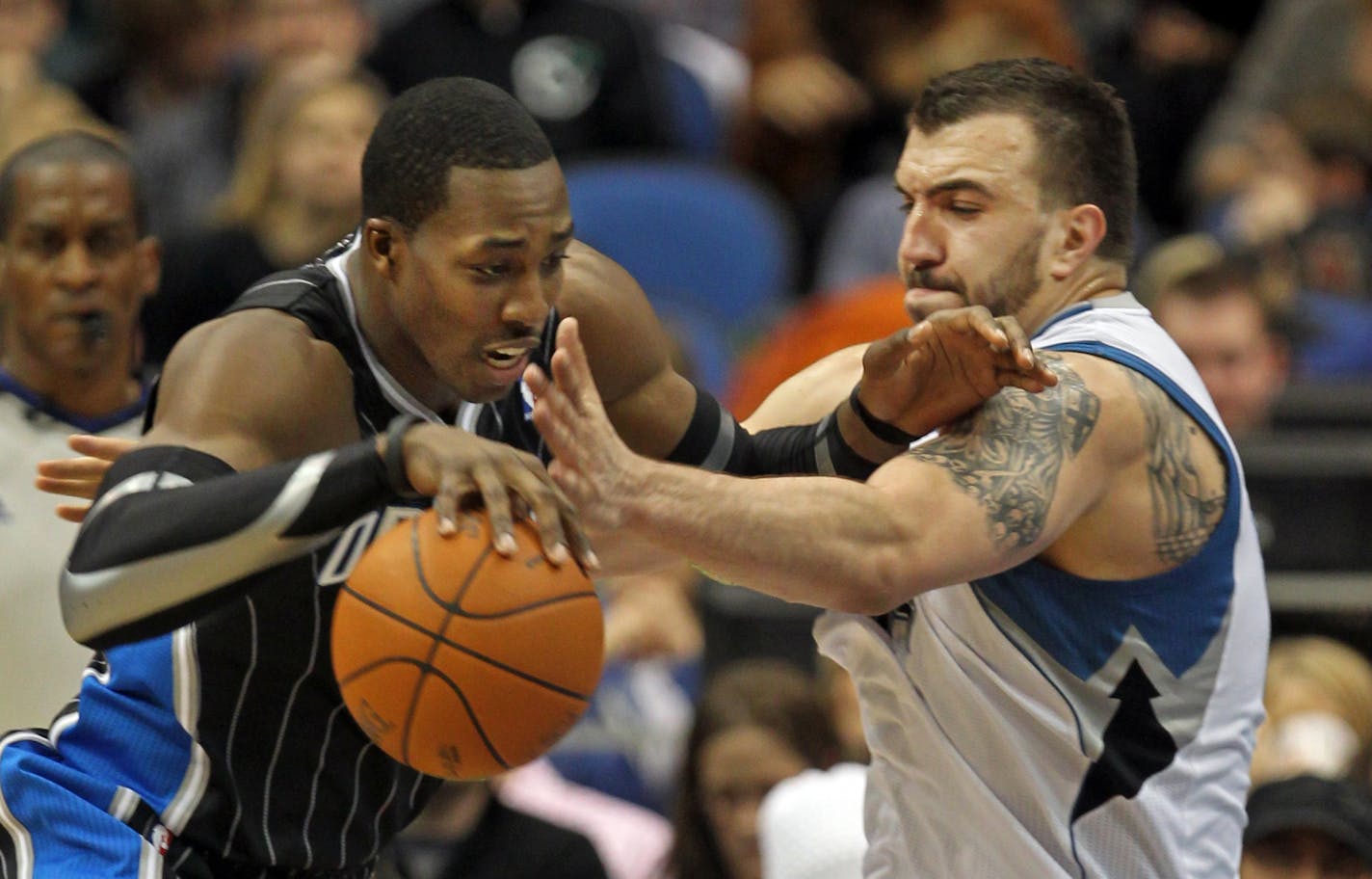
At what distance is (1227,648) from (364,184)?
1872mm

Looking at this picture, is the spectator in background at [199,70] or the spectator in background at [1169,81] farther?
the spectator in background at [1169,81]

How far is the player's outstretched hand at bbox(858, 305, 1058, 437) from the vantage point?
370 cm

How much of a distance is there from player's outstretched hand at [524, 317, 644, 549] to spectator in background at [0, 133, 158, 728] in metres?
2.12

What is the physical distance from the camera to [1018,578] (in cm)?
397

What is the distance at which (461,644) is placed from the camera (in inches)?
141

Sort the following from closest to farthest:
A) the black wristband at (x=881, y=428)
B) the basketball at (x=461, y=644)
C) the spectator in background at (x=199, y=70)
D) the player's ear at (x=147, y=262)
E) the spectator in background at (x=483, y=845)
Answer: the basketball at (x=461, y=644), the black wristband at (x=881, y=428), the player's ear at (x=147, y=262), the spectator in background at (x=483, y=845), the spectator in background at (x=199, y=70)

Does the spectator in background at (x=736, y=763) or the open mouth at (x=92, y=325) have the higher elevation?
the open mouth at (x=92, y=325)

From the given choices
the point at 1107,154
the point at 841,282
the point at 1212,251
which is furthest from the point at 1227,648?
the point at 841,282

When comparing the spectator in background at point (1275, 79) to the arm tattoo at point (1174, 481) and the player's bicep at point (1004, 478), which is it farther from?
the player's bicep at point (1004, 478)

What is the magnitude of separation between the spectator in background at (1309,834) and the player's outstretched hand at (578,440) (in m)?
2.39

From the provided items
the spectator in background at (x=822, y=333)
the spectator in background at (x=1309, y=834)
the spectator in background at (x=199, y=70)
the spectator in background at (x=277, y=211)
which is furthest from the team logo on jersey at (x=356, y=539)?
the spectator in background at (x=199, y=70)

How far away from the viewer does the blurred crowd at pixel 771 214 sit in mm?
6266

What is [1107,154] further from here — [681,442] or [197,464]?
[197,464]

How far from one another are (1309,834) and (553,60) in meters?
5.87
